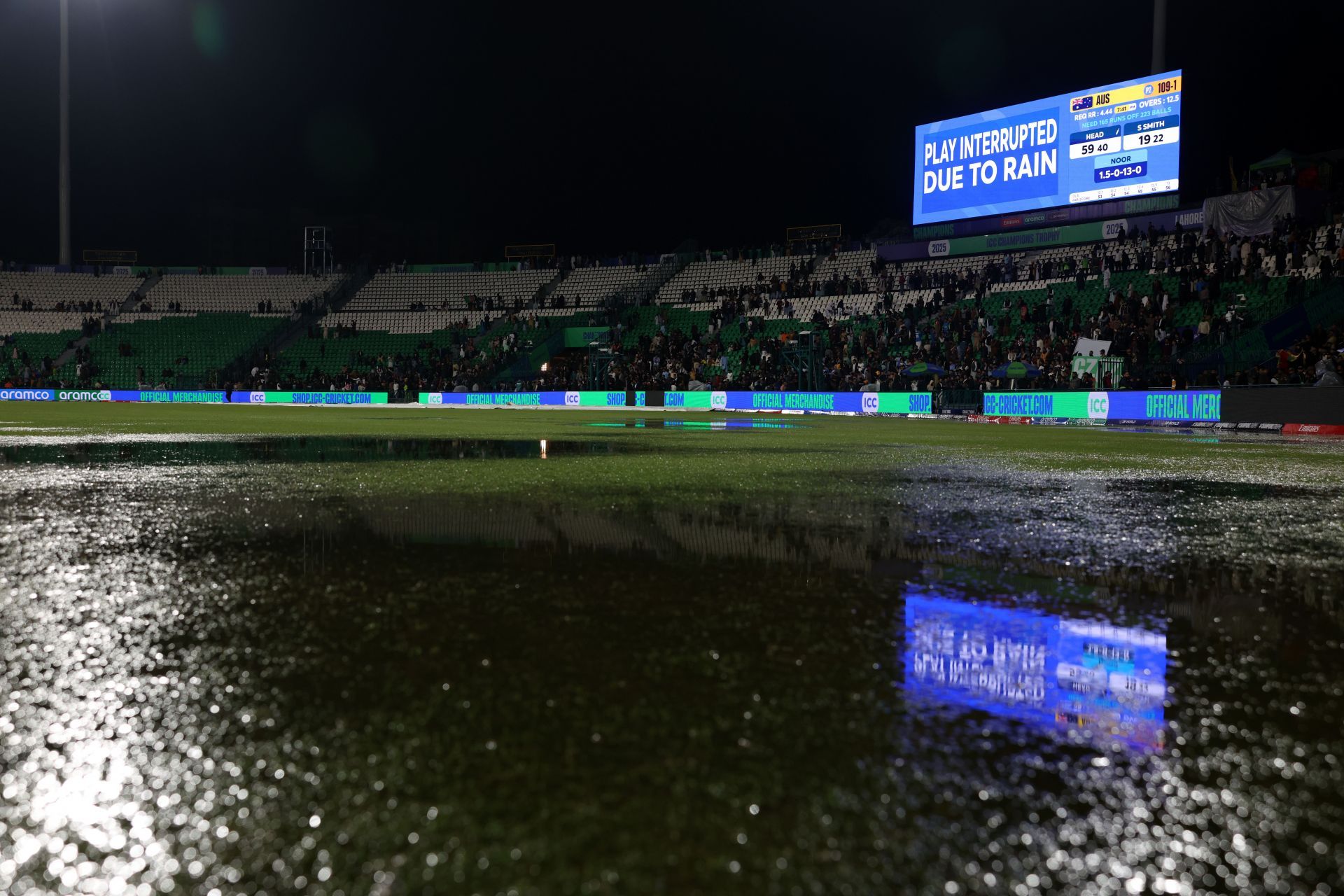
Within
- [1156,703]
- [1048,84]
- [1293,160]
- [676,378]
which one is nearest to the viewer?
[1156,703]

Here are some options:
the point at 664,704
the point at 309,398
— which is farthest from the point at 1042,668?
the point at 309,398

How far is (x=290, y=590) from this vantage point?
360 centimetres

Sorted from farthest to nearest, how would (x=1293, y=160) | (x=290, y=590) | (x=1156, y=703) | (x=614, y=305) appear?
1. (x=614, y=305)
2. (x=1293, y=160)
3. (x=290, y=590)
4. (x=1156, y=703)

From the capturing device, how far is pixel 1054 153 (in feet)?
127

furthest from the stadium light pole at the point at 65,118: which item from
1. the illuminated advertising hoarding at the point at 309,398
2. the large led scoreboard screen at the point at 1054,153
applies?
the large led scoreboard screen at the point at 1054,153

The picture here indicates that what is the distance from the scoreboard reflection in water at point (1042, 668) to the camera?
2246 millimetres

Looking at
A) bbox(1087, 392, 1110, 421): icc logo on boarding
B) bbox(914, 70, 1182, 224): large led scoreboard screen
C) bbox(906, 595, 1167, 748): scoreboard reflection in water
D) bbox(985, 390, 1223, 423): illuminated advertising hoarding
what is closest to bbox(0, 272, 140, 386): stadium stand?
bbox(914, 70, 1182, 224): large led scoreboard screen

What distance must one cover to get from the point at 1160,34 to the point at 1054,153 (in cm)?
637

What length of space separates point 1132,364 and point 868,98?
32043 mm

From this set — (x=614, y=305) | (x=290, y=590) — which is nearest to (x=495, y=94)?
(x=614, y=305)

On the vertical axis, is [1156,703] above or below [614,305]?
below

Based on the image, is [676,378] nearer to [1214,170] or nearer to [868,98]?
[868,98]

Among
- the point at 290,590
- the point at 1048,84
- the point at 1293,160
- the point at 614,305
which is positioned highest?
the point at 1048,84

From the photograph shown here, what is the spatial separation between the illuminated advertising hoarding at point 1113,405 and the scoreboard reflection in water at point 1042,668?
78.7 ft
